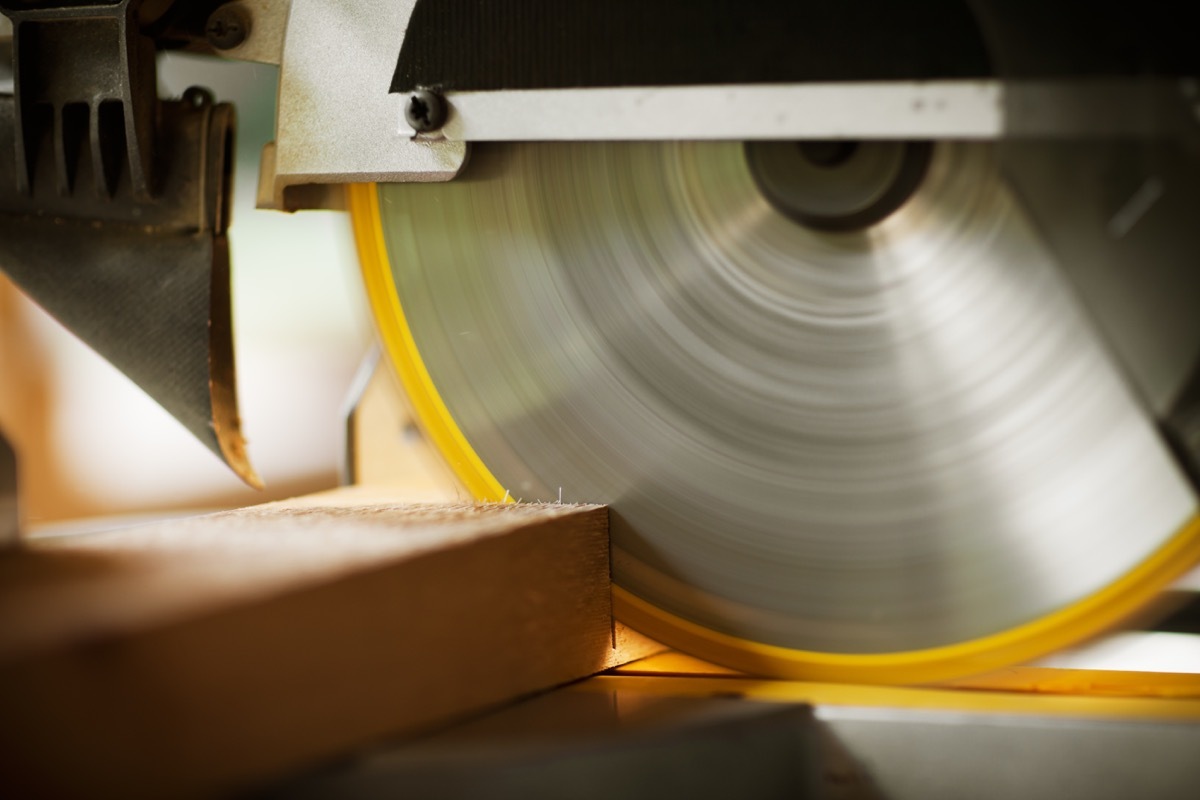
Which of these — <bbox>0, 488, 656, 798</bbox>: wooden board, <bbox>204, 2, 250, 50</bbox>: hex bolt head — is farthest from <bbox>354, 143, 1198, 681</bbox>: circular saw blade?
<bbox>204, 2, 250, 50</bbox>: hex bolt head

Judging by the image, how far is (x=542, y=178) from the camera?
105cm

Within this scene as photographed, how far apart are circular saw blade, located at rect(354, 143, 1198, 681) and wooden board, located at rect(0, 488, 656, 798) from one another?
0.12 m

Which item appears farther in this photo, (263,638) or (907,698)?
(907,698)

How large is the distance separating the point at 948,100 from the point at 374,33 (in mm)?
549

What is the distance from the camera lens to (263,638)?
630 mm

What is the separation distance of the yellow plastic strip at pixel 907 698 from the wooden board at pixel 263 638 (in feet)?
0.23

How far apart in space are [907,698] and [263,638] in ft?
1.80

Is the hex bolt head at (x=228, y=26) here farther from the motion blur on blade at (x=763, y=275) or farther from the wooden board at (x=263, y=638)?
the wooden board at (x=263, y=638)

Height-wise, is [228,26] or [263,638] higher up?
[228,26]

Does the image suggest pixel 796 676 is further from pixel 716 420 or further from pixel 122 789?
pixel 122 789

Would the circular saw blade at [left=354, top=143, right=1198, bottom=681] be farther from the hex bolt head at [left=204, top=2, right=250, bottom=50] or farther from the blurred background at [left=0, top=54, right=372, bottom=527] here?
the blurred background at [left=0, top=54, right=372, bottom=527]

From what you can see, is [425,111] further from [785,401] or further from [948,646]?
[948,646]

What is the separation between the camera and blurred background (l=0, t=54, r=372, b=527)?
119 inches

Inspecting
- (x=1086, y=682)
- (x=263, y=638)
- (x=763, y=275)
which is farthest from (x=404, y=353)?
(x=1086, y=682)
